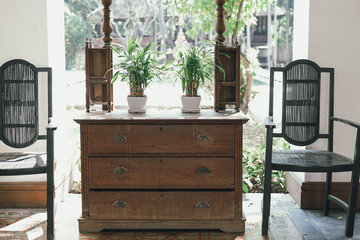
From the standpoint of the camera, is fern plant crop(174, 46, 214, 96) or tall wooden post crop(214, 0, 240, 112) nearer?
fern plant crop(174, 46, 214, 96)

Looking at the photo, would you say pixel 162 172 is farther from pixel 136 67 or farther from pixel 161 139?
pixel 136 67

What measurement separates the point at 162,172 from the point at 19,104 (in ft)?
3.92

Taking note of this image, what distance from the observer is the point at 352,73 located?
3598mm

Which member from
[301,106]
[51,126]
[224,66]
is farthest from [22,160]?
[301,106]

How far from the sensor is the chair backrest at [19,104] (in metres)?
3.32

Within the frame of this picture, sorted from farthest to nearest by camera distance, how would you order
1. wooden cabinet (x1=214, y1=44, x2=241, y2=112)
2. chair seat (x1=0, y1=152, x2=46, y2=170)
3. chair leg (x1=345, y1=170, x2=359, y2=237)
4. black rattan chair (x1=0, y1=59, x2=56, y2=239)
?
wooden cabinet (x1=214, y1=44, x2=241, y2=112), black rattan chair (x1=0, y1=59, x2=56, y2=239), chair leg (x1=345, y1=170, x2=359, y2=237), chair seat (x1=0, y1=152, x2=46, y2=170)

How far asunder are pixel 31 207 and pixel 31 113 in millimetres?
846

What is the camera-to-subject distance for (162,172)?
3121 mm

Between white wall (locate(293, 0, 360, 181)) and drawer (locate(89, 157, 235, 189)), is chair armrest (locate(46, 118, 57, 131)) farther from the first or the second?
white wall (locate(293, 0, 360, 181))

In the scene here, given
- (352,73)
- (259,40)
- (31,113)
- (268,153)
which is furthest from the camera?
(259,40)

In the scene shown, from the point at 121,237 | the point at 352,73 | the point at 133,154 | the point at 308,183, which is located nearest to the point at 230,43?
the point at 352,73

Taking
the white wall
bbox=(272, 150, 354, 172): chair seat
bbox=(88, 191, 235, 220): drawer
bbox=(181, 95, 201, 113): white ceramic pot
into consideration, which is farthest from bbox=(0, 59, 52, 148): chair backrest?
the white wall

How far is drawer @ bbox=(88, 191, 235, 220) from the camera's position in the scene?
314 centimetres

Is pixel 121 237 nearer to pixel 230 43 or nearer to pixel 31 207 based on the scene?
pixel 31 207
